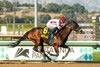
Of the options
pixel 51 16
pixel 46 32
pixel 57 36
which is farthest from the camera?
pixel 51 16

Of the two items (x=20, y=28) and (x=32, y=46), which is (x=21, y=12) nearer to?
(x=20, y=28)

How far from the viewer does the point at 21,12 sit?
1967cm

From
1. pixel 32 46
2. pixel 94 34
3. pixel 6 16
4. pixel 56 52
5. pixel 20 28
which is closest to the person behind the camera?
pixel 56 52

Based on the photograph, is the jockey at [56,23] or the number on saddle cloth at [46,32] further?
the jockey at [56,23]

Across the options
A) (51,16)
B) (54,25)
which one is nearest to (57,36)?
(54,25)

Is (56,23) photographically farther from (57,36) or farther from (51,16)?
(51,16)

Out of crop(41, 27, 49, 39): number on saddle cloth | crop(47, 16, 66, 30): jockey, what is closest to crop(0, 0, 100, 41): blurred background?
crop(47, 16, 66, 30): jockey

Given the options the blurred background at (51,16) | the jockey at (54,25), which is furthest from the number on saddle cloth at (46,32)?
the blurred background at (51,16)

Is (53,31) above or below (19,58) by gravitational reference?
above

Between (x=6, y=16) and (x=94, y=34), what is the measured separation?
745cm

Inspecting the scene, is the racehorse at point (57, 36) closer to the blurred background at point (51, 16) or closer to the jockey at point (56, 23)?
the jockey at point (56, 23)

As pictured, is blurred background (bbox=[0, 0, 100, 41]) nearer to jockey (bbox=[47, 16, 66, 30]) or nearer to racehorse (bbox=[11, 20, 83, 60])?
racehorse (bbox=[11, 20, 83, 60])

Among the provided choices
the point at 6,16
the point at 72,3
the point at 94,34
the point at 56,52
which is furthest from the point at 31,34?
the point at 6,16

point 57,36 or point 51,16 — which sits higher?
point 51,16
